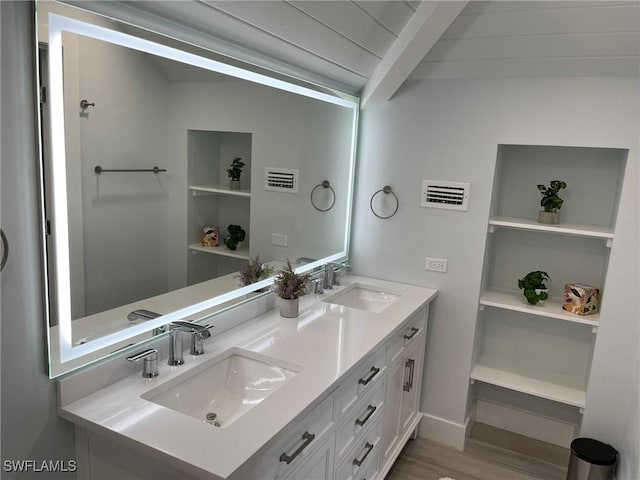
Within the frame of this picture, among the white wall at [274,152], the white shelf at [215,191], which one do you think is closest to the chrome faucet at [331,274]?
the white wall at [274,152]

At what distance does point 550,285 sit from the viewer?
300 cm

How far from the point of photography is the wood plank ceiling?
6.05ft

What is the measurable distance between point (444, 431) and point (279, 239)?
5.29ft

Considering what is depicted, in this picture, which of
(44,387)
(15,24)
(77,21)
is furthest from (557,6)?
(44,387)

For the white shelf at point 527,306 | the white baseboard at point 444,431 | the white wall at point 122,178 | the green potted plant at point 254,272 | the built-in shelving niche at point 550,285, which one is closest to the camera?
the white wall at point 122,178

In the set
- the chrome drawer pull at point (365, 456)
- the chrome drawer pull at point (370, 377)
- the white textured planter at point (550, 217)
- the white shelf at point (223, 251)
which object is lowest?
the chrome drawer pull at point (365, 456)

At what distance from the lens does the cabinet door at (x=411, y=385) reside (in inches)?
108

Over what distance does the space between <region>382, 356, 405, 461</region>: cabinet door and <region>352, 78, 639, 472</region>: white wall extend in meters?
0.50

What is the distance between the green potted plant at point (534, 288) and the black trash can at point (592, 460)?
0.76 m

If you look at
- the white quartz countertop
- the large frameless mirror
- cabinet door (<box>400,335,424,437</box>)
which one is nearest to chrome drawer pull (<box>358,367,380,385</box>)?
the white quartz countertop

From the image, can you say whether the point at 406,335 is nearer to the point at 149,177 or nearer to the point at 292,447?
the point at 292,447

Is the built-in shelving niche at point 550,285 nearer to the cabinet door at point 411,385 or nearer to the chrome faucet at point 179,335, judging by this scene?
the cabinet door at point 411,385

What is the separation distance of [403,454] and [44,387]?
215 centimetres

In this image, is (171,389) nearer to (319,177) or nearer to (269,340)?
(269,340)
